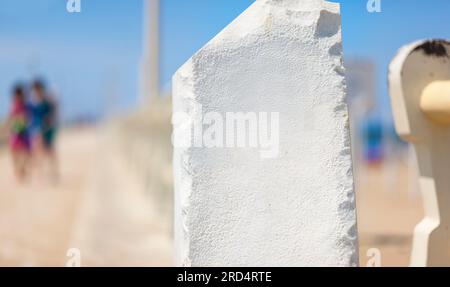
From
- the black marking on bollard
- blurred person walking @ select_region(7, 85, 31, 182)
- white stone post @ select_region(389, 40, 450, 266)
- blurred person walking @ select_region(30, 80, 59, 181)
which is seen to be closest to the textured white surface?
white stone post @ select_region(389, 40, 450, 266)

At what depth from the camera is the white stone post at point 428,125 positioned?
331 cm

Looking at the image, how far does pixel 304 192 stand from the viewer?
3.29 meters

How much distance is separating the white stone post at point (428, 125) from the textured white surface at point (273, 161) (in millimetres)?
286

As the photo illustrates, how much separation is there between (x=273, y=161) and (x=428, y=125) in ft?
2.56

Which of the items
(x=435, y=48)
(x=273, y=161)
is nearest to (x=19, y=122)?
(x=273, y=161)

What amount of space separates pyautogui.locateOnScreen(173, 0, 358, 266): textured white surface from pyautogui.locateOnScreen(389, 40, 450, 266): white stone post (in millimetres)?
286

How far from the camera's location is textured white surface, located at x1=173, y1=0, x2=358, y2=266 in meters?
3.27

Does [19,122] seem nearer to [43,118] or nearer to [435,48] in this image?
[43,118]

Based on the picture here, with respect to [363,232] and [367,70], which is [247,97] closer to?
[363,232]

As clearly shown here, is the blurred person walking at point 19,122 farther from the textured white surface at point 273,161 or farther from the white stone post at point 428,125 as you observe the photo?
the white stone post at point 428,125

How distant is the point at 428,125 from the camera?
11.1 feet
